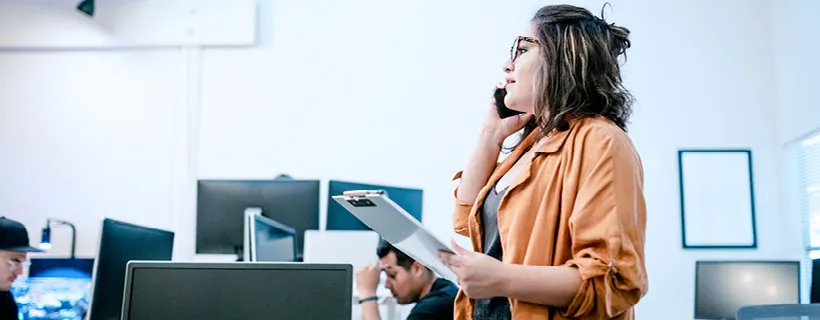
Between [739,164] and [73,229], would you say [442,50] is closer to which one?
[739,164]

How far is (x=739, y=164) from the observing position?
4.95 metres

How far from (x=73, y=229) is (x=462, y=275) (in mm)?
4462

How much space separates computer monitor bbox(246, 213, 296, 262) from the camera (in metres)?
2.50

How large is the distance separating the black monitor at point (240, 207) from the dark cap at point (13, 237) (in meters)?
0.64

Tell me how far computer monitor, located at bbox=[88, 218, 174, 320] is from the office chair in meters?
1.55

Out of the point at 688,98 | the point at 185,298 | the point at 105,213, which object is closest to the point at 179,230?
the point at 105,213

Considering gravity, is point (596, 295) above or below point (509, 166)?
below

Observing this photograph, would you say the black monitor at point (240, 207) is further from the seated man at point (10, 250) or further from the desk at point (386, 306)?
the seated man at point (10, 250)

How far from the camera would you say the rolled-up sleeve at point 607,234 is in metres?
1.27

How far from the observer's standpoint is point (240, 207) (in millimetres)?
3260

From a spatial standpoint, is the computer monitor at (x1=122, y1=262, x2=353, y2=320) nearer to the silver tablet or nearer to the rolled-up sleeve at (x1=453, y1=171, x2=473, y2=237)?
the silver tablet

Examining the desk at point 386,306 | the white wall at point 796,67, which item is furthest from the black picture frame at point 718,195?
the desk at point 386,306

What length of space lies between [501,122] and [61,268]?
385 centimetres

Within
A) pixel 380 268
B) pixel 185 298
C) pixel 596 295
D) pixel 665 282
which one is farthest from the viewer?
pixel 665 282
